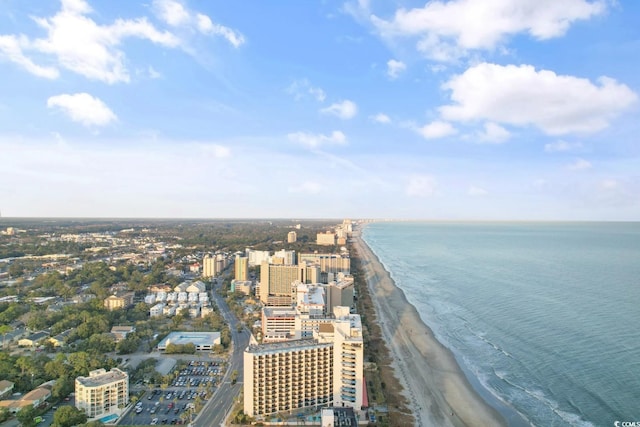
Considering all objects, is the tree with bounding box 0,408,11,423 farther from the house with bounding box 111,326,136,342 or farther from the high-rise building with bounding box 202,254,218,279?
the high-rise building with bounding box 202,254,218,279

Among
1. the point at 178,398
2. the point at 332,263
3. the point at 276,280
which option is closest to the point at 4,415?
the point at 178,398

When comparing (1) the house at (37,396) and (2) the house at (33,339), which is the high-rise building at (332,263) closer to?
(2) the house at (33,339)

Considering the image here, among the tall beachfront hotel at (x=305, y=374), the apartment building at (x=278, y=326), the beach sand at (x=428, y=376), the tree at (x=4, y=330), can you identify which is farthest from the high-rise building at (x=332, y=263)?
the tall beachfront hotel at (x=305, y=374)

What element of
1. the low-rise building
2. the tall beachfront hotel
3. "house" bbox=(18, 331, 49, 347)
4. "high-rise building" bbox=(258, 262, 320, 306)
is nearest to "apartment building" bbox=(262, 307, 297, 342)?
the low-rise building

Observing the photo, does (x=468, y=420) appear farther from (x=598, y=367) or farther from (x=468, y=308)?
(x=468, y=308)

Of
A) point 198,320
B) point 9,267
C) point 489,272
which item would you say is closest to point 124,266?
point 9,267

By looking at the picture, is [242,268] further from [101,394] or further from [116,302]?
[101,394]

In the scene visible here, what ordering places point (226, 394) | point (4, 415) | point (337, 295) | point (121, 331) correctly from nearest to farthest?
point (4, 415) → point (226, 394) → point (121, 331) → point (337, 295)
